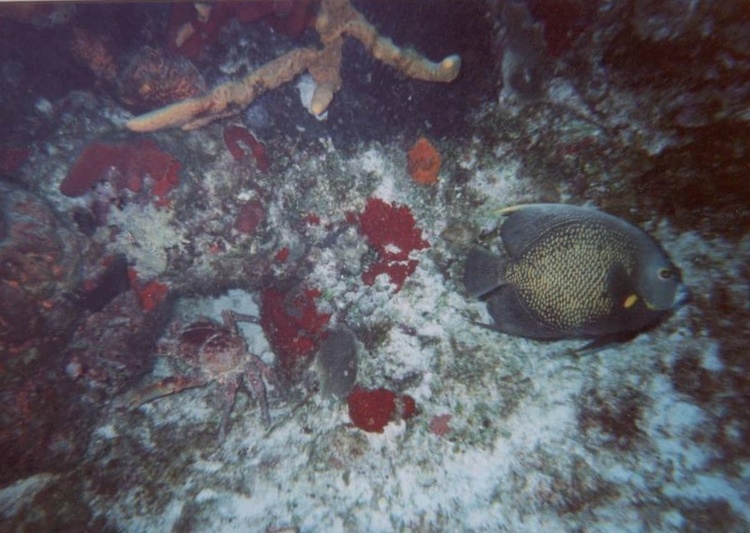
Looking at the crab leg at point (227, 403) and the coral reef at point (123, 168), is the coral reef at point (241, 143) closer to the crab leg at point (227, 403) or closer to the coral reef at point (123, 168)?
the coral reef at point (123, 168)

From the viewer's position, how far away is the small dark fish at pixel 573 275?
1.97 m

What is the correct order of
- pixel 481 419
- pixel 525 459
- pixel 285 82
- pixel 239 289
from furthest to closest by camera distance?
1. pixel 239 289
2. pixel 285 82
3. pixel 481 419
4. pixel 525 459

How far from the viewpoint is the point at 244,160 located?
347 cm

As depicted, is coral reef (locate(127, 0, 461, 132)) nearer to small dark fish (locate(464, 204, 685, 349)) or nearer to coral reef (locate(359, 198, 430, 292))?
coral reef (locate(359, 198, 430, 292))

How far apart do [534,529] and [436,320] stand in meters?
1.47

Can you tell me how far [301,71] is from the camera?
3.11 metres

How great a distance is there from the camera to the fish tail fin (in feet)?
7.50

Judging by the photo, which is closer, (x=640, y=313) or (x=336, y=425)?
(x=640, y=313)

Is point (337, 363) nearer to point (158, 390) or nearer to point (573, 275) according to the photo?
point (158, 390)

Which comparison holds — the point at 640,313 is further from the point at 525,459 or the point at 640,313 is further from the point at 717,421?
the point at 525,459

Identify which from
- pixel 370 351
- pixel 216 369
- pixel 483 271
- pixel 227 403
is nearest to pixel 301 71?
pixel 483 271

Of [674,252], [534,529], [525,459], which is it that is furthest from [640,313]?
[534,529]

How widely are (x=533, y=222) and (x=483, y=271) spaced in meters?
0.43

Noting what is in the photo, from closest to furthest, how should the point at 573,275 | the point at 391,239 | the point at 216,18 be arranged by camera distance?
1. the point at 573,275
2. the point at 216,18
3. the point at 391,239
